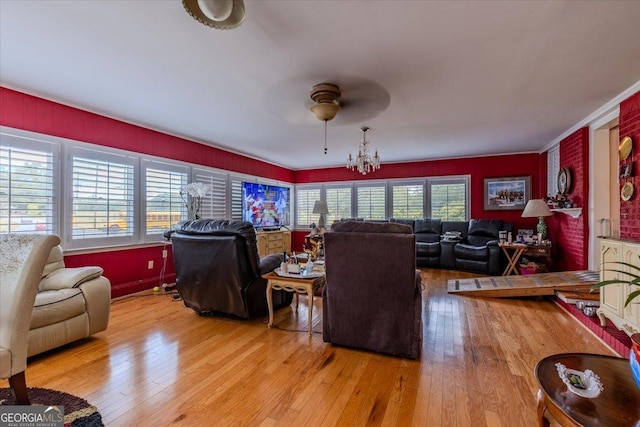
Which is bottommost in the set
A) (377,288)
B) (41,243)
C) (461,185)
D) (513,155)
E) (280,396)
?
(280,396)

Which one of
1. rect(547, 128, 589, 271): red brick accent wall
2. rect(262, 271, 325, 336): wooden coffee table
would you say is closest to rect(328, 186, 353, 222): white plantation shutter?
rect(547, 128, 589, 271): red brick accent wall

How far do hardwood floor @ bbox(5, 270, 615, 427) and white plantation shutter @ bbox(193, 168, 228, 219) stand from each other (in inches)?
95.4

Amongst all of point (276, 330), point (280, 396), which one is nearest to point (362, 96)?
point (276, 330)

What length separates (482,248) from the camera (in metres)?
5.61

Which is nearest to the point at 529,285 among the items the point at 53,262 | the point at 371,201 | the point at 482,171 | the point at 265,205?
the point at 482,171

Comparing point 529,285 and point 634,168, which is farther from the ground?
point 634,168

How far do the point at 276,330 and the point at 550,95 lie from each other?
12.6 ft

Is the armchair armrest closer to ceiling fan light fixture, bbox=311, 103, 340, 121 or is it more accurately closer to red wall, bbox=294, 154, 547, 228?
ceiling fan light fixture, bbox=311, 103, 340, 121

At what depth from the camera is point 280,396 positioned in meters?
1.89

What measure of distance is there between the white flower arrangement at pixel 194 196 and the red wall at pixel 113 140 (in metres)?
0.56

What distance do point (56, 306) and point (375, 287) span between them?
8.48 ft

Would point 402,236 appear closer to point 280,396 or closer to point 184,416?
point 280,396

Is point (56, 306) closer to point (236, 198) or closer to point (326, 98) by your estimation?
point (326, 98)

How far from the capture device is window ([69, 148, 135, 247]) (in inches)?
142
